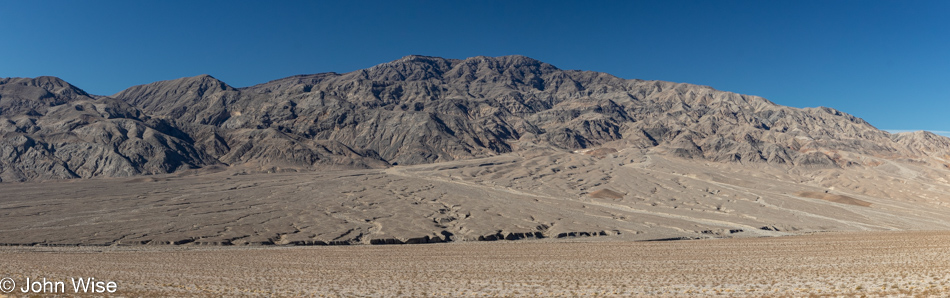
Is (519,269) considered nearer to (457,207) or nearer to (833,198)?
(457,207)

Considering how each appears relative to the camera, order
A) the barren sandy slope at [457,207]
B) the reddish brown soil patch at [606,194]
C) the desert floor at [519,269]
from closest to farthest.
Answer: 1. the desert floor at [519,269]
2. the barren sandy slope at [457,207]
3. the reddish brown soil patch at [606,194]

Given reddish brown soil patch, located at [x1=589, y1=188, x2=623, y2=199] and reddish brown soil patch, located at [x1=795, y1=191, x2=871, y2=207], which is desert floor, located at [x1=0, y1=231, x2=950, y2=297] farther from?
reddish brown soil patch, located at [x1=795, y1=191, x2=871, y2=207]

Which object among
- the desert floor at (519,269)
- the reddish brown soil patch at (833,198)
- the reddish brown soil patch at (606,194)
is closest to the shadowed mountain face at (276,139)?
the reddish brown soil patch at (833,198)

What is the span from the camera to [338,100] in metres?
193

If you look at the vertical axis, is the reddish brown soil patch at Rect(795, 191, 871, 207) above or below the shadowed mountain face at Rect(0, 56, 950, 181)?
below

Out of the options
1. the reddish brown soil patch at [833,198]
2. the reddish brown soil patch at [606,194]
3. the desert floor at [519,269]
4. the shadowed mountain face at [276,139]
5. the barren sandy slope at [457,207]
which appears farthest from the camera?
the shadowed mountain face at [276,139]

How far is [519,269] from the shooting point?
91.7ft

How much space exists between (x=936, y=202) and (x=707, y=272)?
105246mm

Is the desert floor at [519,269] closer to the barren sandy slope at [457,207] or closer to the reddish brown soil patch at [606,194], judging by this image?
the barren sandy slope at [457,207]

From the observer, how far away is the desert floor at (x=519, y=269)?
20.8 m

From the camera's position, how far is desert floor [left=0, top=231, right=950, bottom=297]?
819 inches

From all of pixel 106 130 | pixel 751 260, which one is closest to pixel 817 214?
pixel 751 260

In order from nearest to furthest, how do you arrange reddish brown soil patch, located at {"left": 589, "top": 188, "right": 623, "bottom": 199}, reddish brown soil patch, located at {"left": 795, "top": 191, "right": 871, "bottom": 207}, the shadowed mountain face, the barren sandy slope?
1. the barren sandy slope
2. reddish brown soil patch, located at {"left": 589, "top": 188, "right": 623, "bottom": 199}
3. reddish brown soil patch, located at {"left": 795, "top": 191, "right": 871, "bottom": 207}
4. the shadowed mountain face

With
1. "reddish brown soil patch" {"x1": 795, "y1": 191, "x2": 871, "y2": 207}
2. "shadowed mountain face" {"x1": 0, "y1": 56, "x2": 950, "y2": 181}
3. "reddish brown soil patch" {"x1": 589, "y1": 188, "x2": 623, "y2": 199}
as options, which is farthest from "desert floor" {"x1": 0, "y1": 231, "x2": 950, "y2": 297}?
"shadowed mountain face" {"x1": 0, "y1": 56, "x2": 950, "y2": 181}
